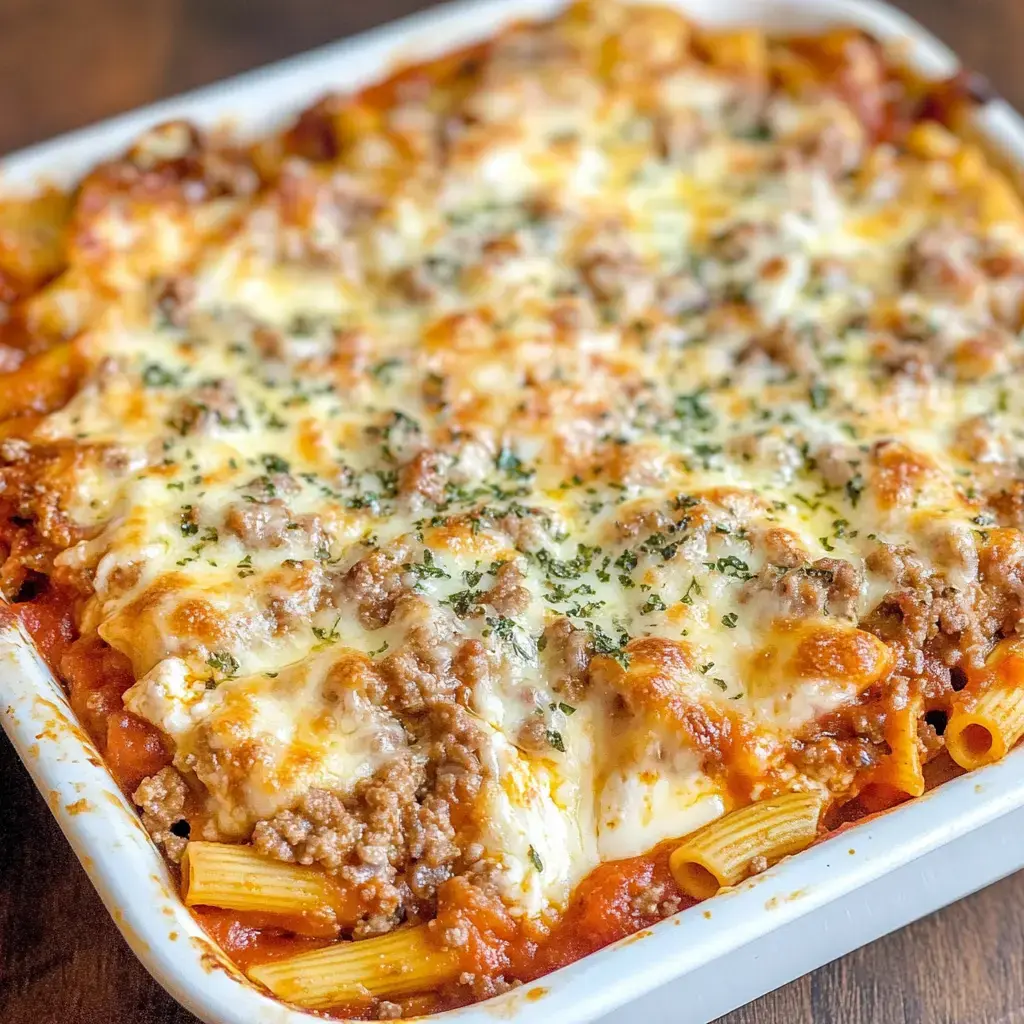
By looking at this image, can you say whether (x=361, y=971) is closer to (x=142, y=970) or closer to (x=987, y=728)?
(x=142, y=970)

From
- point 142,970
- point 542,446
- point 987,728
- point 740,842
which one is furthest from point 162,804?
point 987,728

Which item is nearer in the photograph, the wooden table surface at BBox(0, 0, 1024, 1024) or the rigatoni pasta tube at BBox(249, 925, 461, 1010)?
the rigatoni pasta tube at BBox(249, 925, 461, 1010)

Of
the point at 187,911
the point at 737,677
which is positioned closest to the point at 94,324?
the point at 187,911

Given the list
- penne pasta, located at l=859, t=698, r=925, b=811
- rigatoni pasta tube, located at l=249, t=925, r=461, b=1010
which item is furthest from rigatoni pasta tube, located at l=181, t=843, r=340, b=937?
penne pasta, located at l=859, t=698, r=925, b=811

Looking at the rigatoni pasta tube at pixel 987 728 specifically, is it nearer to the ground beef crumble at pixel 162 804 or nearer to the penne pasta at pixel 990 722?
the penne pasta at pixel 990 722

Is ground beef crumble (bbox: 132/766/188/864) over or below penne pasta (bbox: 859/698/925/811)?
below

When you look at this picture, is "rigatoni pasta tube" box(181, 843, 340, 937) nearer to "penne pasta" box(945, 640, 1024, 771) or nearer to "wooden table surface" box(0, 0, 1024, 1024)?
"wooden table surface" box(0, 0, 1024, 1024)
